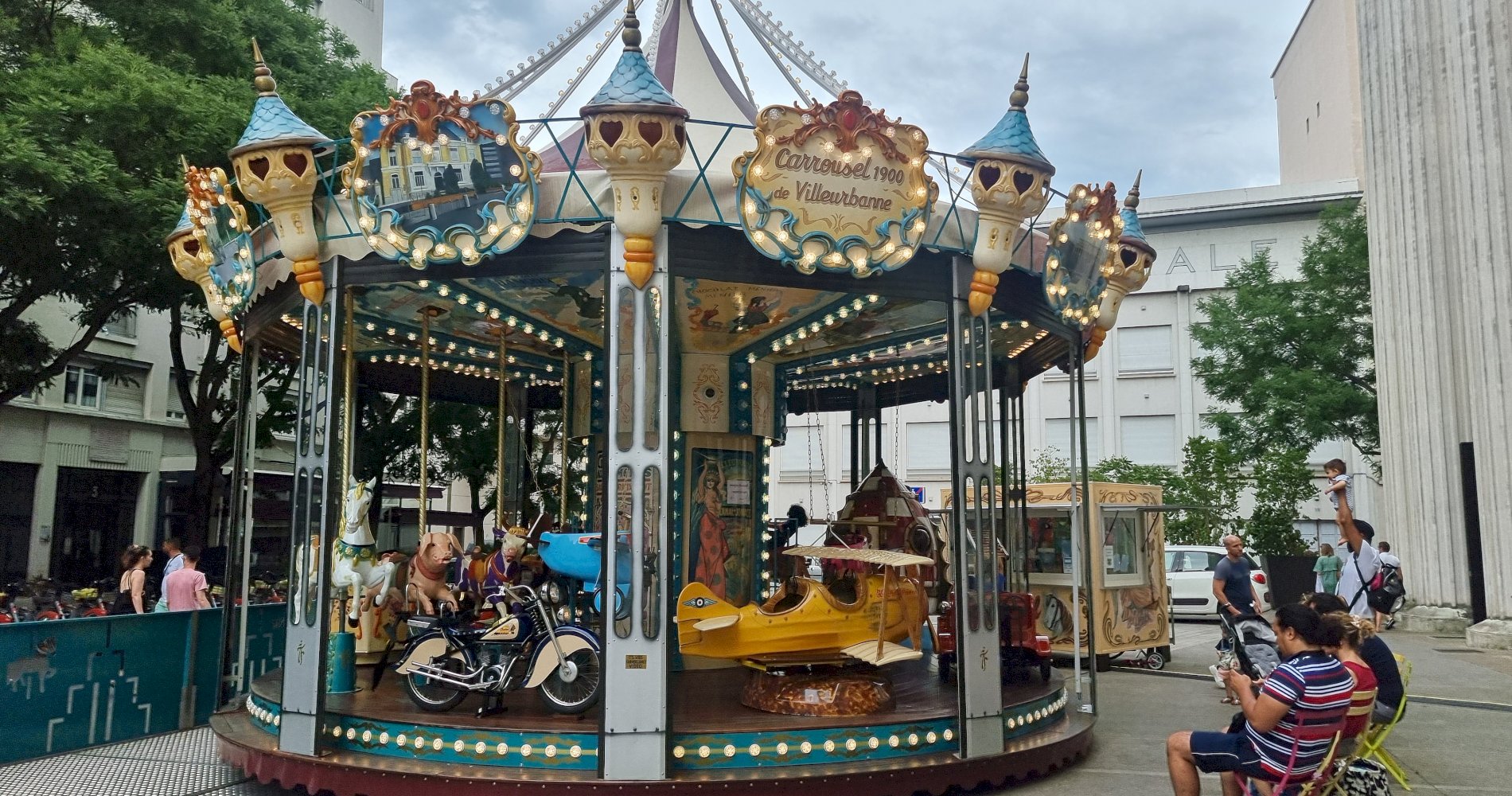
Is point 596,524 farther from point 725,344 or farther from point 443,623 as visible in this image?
point 443,623

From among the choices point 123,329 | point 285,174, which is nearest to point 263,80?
point 285,174

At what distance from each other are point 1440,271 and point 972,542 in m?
16.5

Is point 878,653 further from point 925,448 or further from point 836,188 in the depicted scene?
point 925,448

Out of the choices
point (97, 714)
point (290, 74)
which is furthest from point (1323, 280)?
point (97, 714)

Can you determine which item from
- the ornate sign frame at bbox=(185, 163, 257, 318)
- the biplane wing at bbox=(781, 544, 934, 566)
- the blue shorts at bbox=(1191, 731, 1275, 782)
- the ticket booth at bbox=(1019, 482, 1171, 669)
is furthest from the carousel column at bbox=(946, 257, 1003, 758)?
the ticket booth at bbox=(1019, 482, 1171, 669)

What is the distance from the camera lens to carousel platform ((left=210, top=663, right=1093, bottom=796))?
22.7 ft

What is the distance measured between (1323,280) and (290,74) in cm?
2282

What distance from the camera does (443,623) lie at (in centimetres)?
814

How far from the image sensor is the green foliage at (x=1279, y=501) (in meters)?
27.4

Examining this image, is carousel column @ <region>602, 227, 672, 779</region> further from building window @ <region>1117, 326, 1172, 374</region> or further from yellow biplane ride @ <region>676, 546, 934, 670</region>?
building window @ <region>1117, 326, 1172, 374</region>

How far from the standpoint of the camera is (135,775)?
8.41 m

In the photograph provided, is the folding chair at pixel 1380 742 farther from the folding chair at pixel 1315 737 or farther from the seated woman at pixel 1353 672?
the folding chair at pixel 1315 737

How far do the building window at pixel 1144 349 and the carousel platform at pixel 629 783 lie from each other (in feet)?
114

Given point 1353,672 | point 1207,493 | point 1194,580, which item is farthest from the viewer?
point 1207,493
